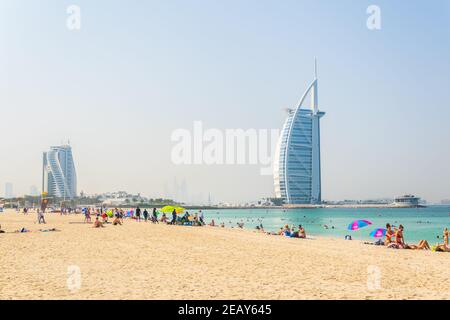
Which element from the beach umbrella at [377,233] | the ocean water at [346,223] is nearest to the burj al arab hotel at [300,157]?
the ocean water at [346,223]

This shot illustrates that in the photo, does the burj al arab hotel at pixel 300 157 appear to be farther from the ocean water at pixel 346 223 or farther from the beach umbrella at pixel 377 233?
the beach umbrella at pixel 377 233

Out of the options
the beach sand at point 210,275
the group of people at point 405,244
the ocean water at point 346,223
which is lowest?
the ocean water at point 346,223

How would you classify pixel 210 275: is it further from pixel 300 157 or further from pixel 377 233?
pixel 300 157

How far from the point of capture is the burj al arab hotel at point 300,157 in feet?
566

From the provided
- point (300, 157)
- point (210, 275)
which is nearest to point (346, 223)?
point (210, 275)

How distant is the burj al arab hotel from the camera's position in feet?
566

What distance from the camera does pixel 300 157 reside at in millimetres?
175125

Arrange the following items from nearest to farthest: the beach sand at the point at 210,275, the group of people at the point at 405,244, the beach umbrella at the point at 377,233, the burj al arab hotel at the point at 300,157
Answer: the beach sand at the point at 210,275, the group of people at the point at 405,244, the beach umbrella at the point at 377,233, the burj al arab hotel at the point at 300,157

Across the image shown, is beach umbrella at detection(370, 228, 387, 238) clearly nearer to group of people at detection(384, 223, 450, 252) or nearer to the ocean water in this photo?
group of people at detection(384, 223, 450, 252)

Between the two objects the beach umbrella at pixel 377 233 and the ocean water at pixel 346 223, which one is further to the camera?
the ocean water at pixel 346 223
